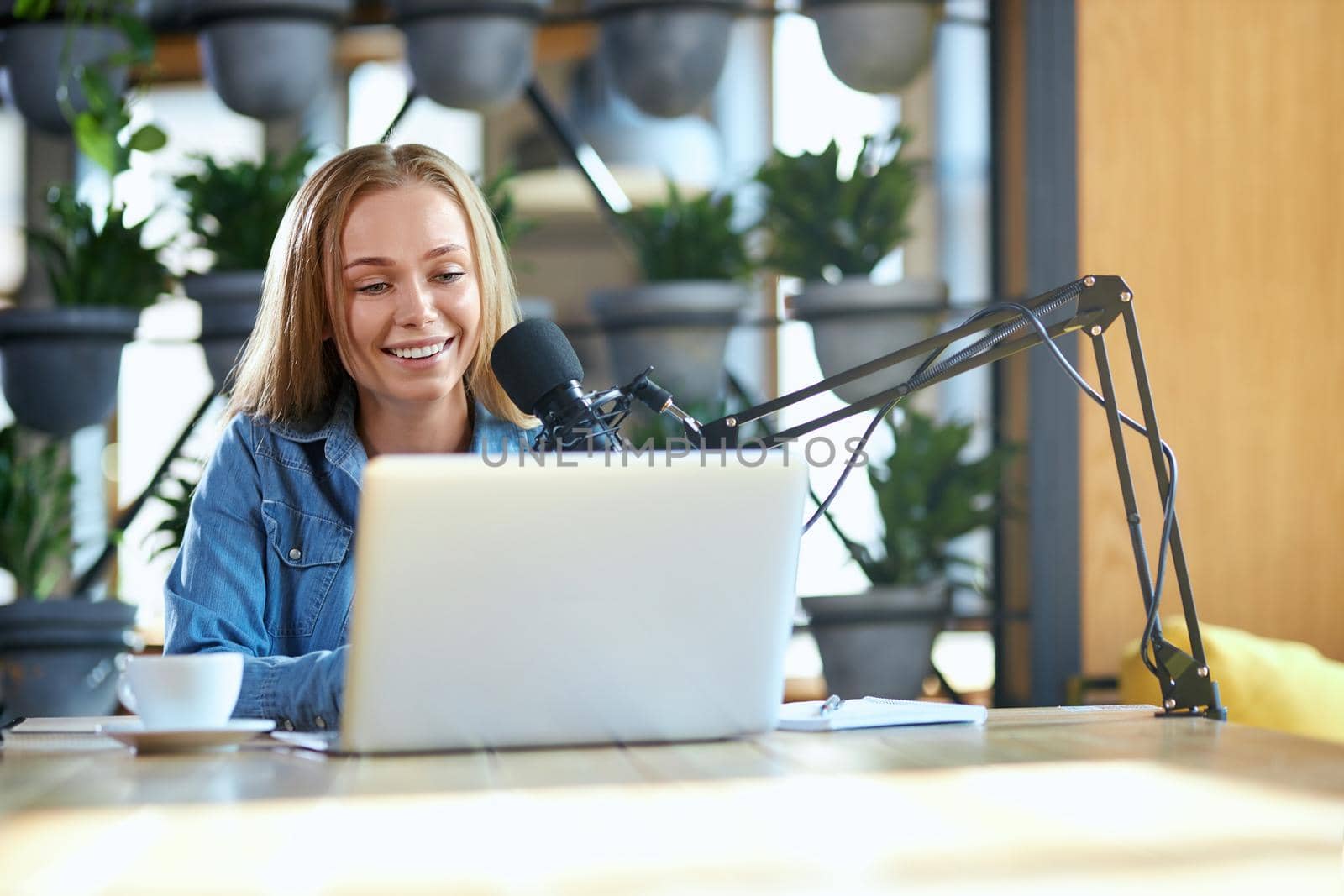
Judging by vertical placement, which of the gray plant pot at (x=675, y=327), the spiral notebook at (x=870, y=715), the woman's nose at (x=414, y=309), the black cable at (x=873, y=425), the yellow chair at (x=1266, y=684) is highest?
the gray plant pot at (x=675, y=327)

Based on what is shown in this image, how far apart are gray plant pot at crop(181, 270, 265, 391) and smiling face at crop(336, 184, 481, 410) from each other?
1.06 metres

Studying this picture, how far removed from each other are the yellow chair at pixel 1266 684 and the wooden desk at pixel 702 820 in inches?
54.5

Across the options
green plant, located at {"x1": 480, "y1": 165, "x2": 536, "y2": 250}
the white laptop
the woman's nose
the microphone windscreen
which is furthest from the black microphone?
green plant, located at {"x1": 480, "y1": 165, "x2": 536, "y2": 250}

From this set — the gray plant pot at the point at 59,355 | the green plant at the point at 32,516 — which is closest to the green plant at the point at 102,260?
the gray plant pot at the point at 59,355

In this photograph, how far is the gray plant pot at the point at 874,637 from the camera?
2818mm

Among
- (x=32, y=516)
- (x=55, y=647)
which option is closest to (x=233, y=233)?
(x=32, y=516)

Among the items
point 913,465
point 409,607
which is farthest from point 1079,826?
point 913,465

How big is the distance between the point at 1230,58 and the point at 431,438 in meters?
1.84

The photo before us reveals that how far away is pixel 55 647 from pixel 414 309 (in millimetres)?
1457

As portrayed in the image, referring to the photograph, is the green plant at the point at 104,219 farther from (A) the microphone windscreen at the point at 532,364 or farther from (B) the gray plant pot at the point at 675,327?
(A) the microphone windscreen at the point at 532,364

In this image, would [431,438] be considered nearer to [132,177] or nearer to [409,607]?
[409,607]

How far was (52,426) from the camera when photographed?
2.96 meters

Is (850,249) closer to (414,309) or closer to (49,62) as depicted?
(414,309)

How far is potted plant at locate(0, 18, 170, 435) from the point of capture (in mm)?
2875
